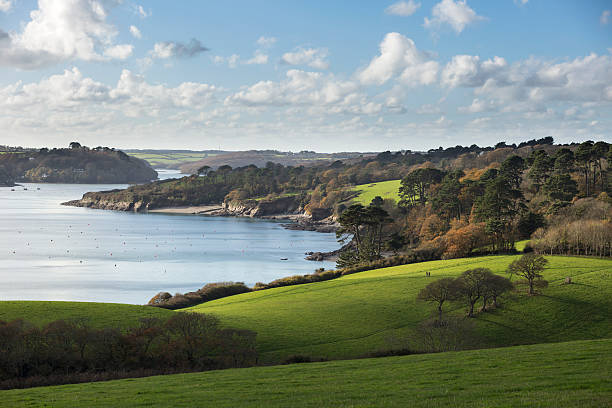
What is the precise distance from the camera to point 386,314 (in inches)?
1474

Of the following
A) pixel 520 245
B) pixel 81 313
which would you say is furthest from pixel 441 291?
pixel 520 245

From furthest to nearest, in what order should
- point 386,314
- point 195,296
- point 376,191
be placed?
point 376,191, point 195,296, point 386,314

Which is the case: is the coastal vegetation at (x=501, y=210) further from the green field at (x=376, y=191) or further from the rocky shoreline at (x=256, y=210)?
the rocky shoreline at (x=256, y=210)

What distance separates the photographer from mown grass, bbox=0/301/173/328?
31781 millimetres

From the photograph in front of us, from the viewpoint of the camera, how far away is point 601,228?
54.5 metres

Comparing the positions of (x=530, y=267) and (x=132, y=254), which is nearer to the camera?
(x=530, y=267)

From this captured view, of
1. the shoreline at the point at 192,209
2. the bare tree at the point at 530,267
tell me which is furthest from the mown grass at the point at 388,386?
the shoreline at the point at 192,209

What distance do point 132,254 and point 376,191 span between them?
82.1 meters

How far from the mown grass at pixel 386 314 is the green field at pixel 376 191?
9226cm

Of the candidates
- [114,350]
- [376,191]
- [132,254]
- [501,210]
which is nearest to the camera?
[114,350]

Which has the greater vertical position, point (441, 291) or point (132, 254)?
point (441, 291)

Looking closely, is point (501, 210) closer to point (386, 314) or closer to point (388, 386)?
point (386, 314)

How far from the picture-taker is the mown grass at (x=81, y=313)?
31.8 meters

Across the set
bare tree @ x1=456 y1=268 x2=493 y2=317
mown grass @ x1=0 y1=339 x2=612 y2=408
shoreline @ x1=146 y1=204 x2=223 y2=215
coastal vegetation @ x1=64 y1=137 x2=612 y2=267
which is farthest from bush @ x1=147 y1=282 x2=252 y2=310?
shoreline @ x1=146 y1=204 x2=223 y2=215
